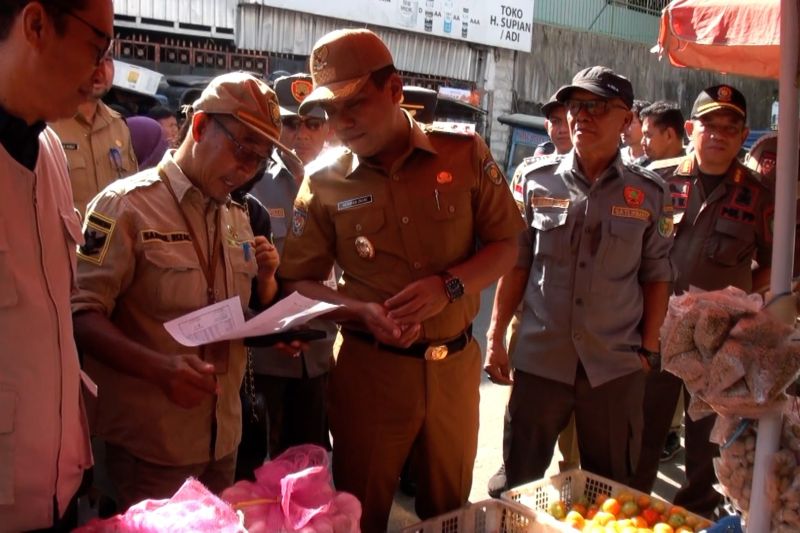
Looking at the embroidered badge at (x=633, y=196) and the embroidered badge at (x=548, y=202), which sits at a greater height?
the embroidered badge at (x=633, y=196)

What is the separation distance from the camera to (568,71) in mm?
14344

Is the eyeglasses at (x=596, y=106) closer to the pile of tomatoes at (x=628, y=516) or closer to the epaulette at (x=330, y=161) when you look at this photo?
the epaulette at (x=330, y=161)

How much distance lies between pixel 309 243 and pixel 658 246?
4.77 ft

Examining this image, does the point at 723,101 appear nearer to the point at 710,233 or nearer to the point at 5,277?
the point at 710,233

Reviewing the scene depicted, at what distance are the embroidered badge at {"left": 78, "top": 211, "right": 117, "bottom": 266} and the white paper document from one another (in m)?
0.27

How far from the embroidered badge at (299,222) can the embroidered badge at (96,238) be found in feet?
2.41

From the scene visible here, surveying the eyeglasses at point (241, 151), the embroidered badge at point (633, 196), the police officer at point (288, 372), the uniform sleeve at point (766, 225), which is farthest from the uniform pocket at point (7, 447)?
the uniform sleeve at point (766, 225)

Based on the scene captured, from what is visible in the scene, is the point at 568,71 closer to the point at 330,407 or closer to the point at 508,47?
the point at 508,47

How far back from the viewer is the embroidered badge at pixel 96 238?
186 cm

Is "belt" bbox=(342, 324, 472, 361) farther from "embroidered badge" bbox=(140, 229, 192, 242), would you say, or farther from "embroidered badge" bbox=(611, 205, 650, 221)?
"embroidered badge" bbox=(611, 205, 650, 221)

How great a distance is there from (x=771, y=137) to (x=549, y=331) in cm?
196

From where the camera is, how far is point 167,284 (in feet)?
6.31

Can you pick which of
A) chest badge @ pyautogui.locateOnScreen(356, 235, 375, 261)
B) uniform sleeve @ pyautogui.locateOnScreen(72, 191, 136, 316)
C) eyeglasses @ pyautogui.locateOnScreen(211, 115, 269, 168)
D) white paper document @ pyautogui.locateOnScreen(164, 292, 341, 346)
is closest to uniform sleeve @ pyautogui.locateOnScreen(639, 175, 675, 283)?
chest badge @ pyautogui.locateOnScreen(356, 235, 375, 261)

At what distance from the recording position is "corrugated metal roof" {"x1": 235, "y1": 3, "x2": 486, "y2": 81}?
1034cm
